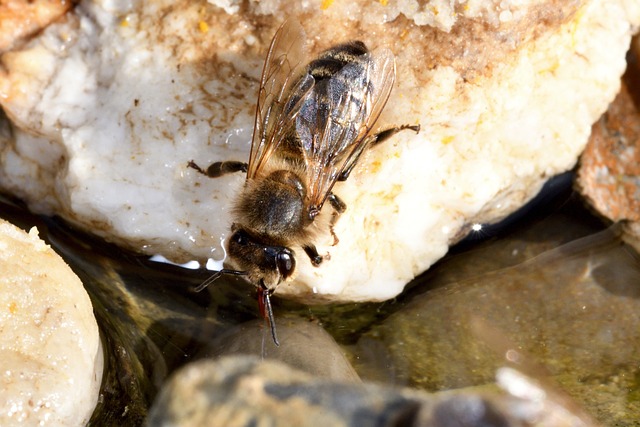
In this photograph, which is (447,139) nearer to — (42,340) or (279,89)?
(279,89)

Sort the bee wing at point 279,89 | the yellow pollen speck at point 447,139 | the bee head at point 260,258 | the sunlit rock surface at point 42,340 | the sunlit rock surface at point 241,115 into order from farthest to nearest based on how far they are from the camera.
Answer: the yellow pollen speck at point 447,139 < the sunlit rock surface at point 241,115 < the bee wing at point 279,89 < the bee head at point 260,258 < the sunlit rock surface at point 42,340

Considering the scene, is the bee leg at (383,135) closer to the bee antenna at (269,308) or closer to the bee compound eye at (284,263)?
the bee compound eye at (284,263)

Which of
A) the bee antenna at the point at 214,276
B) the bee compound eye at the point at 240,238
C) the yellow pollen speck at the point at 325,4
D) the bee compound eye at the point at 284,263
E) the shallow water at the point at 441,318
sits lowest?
the shallow water at the point at 441,318

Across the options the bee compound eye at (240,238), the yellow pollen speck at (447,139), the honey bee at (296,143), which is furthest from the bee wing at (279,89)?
the yellow pollen speck at (447,139)

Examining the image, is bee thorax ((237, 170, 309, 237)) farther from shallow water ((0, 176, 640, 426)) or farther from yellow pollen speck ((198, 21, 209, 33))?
yellow pollen speck ((198, 21, 209, 33))

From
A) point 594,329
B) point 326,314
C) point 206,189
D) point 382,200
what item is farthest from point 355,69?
point 594,329

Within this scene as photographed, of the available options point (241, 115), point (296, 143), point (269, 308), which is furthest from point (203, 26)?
point (269, 308)

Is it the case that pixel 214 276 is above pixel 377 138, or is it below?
below
